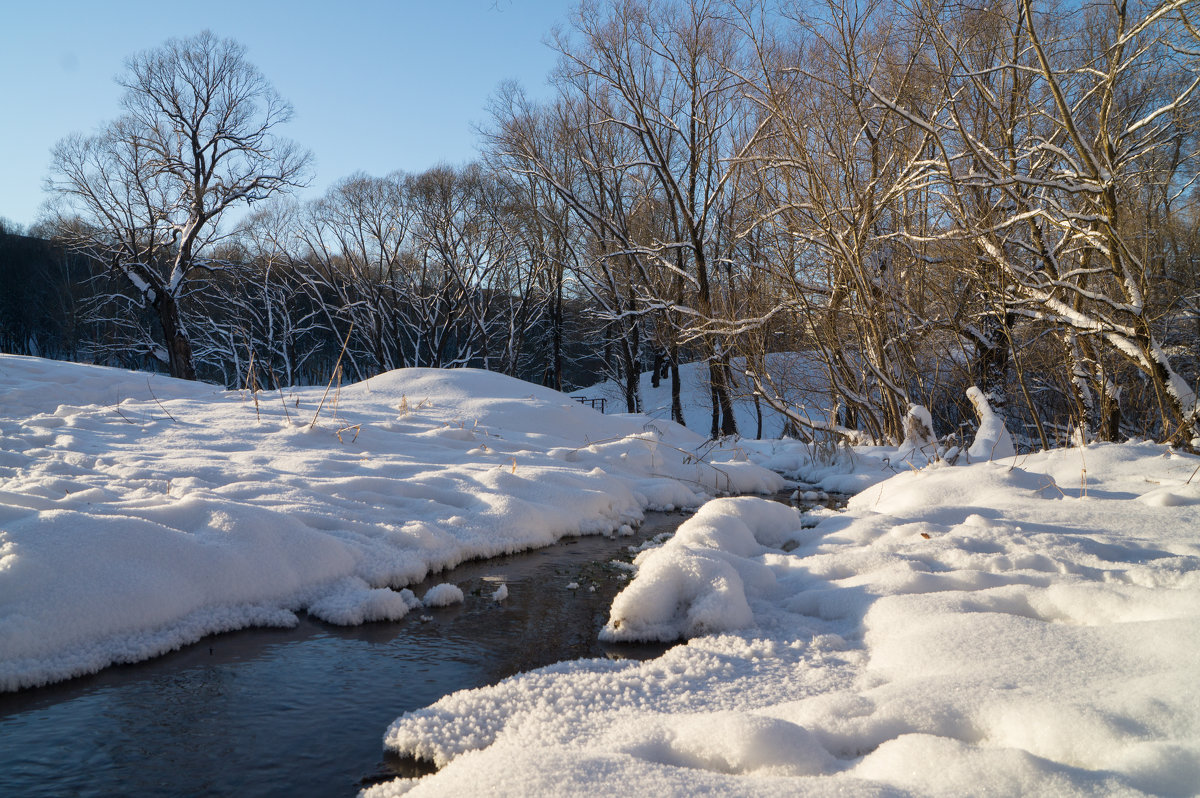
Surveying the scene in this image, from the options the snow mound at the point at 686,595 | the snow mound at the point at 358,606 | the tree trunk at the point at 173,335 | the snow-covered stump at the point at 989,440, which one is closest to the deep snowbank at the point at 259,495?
the snow mound at the point at 358,606

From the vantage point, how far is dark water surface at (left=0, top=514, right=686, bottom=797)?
2.22 meters

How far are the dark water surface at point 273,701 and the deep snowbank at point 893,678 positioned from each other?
0.86 feet

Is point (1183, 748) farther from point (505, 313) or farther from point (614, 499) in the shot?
point (505, 313)

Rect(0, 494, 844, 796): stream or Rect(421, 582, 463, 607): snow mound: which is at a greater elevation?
Rect(421, 582, 463, 607): snow mound

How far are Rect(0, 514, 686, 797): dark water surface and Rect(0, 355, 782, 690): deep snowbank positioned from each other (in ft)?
0.68

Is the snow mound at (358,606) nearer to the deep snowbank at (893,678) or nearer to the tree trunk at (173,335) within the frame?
the deep snowbank at (893,678)

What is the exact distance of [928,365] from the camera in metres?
11.5

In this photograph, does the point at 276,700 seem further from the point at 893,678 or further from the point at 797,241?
the point at 797,241

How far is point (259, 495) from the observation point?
15.6ft

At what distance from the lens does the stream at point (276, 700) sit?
2221 millimetres

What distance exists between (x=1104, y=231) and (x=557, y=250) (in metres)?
18.7

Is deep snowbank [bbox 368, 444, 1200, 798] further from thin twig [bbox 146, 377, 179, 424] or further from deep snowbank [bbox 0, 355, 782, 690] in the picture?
thin twig [bbox 146, 377, 179, 424]

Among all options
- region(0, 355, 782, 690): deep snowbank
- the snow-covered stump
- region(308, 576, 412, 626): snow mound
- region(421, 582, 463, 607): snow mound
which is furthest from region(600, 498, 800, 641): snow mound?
the snow-covered stump

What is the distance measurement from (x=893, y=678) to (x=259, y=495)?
4004 mm
